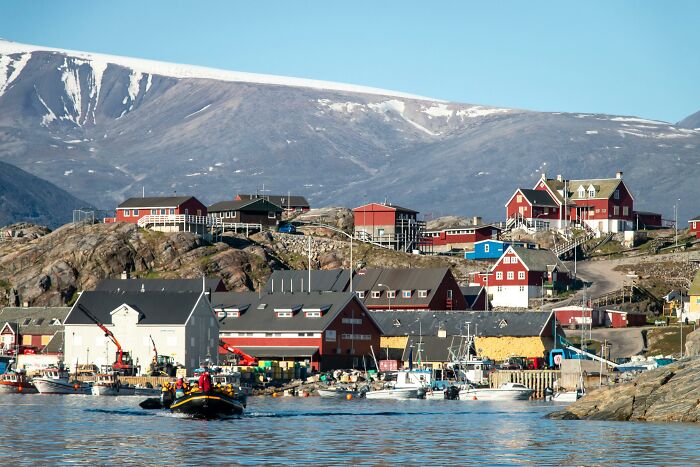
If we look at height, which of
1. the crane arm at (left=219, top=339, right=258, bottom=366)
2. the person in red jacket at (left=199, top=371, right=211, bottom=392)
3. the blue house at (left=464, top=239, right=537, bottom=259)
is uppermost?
the blue house at (left=464, top=239, right=537, bottom=259)

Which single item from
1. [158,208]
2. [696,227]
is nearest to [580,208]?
[696,227]

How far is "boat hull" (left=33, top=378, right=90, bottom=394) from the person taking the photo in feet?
357

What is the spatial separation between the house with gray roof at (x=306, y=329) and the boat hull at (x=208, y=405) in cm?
4209

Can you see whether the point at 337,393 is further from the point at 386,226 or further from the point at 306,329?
the point at 386,226

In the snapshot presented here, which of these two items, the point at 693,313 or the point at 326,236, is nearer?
the point at 693,313

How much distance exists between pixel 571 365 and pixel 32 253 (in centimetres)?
7794

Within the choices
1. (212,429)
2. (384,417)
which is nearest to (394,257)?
(384,417)

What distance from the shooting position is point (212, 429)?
7069 centimetres

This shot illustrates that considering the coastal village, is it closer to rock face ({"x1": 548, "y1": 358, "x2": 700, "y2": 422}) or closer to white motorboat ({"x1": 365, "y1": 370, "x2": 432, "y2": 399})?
white motorboat ({"x1": 365, "y1": 370, "x2": 432, "y2": 399})

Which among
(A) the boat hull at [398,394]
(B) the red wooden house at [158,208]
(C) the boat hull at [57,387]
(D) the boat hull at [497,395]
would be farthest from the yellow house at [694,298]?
(B) the red wooden house at [158,208]

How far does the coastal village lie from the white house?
0.13 metres

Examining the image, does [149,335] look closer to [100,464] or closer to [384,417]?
[384,417]

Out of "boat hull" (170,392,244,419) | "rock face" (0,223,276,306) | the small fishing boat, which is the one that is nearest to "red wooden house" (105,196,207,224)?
"rock face" (0,223,276,306)

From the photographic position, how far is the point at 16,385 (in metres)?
112
